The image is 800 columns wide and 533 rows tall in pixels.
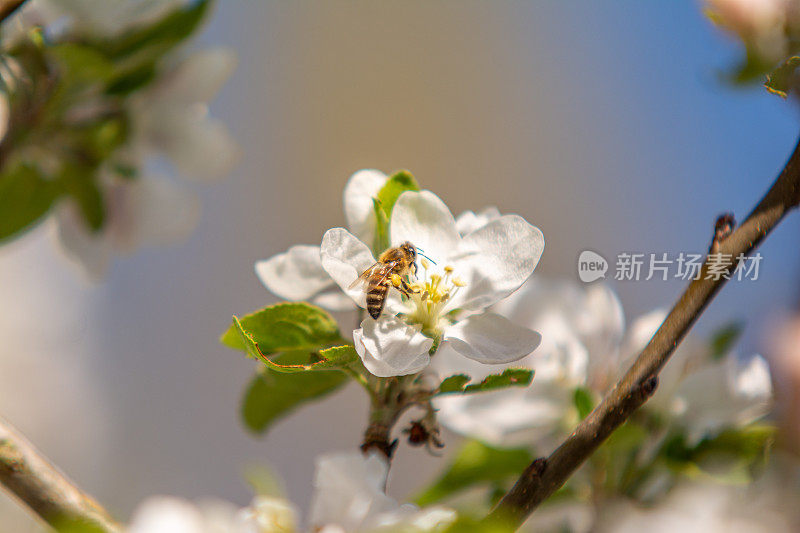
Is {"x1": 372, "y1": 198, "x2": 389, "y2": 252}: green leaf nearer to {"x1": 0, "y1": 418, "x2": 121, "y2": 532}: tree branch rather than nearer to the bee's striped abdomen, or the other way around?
the bee's striped abdomen

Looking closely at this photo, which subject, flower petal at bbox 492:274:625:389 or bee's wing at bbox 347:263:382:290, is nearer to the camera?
bee's wing at bbox 347:263:382:290

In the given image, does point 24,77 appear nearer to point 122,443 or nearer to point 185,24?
point 185,24

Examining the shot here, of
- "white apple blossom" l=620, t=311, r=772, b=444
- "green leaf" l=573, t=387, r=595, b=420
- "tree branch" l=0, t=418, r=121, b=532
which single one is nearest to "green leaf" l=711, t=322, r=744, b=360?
"white apple blossom" l=620, t=311, r=772, b=444

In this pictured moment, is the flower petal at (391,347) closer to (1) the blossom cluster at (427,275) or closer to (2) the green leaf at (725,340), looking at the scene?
(1) the blossom cluster at (427,275)

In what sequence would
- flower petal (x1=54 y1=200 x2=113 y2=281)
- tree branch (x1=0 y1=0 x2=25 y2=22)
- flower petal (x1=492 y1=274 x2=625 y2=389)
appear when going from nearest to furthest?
tree branch (x1=0 y1=0 x2=25 y2=22), flower petal (x1=492 y1=274 x2=625 y2=389), flower petal (x1=54 y1=200 x2=113 y2=281)

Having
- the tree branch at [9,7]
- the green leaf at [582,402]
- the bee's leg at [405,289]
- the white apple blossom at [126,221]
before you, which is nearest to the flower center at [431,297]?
the bee's leg at [405,289]

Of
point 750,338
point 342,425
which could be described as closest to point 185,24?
point 750,338

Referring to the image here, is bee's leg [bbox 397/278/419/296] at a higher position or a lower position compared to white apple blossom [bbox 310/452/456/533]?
higher
